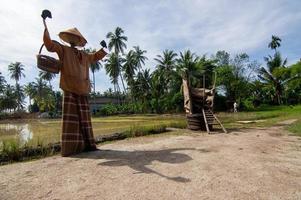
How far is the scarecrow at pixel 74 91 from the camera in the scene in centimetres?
596

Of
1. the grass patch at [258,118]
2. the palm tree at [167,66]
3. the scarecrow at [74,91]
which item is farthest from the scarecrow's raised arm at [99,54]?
the palm tree at [167,66]

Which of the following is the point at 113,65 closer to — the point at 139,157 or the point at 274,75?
the point at 274,75

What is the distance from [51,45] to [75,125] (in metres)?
1.69

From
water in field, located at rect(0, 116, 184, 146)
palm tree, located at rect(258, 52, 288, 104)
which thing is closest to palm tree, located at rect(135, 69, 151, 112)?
palm tree, located at rect(258, 52, 288, 104)

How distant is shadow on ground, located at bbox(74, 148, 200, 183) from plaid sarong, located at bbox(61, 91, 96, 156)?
0.27 metres

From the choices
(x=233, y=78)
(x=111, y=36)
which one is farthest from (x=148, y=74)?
(x=233, y=78)

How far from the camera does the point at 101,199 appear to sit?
326 cm

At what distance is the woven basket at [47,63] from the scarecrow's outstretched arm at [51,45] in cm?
17

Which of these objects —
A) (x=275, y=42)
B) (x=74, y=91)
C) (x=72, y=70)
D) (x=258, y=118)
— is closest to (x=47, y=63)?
(x=72, y=70)

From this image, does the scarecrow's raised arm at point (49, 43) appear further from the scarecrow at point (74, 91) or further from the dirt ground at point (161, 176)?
the dirt ground at point (161, 176)

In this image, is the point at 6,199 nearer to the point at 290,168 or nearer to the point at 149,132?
the point at 290,168

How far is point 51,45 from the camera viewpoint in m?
5.76

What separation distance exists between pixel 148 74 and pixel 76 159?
139ft

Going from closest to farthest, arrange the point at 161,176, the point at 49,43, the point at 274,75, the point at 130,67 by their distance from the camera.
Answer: the point at 161,176, the point at 49,43, the point at 274,75, the point at 130,67
